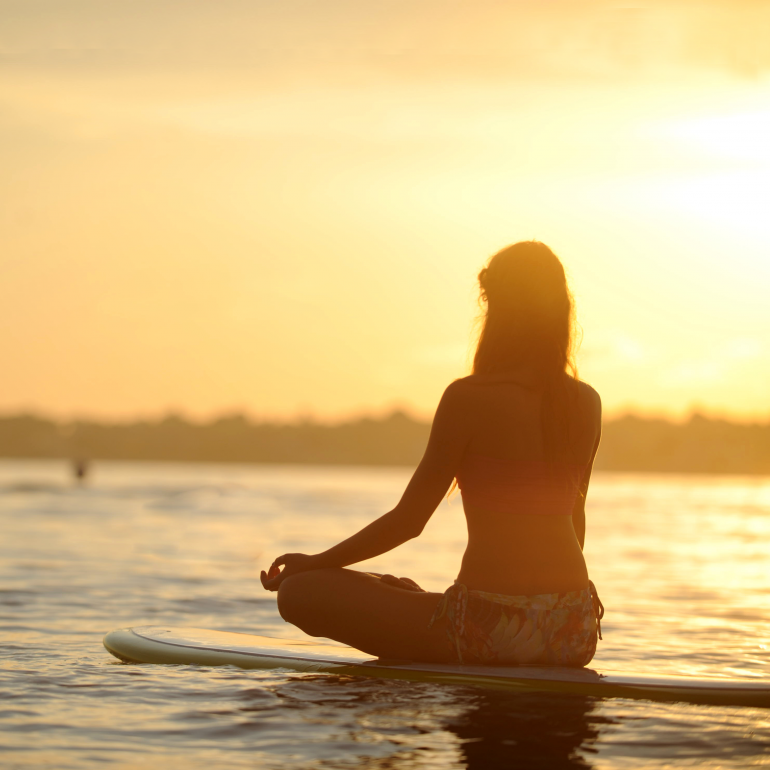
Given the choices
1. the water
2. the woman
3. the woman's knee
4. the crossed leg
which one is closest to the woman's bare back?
the woman

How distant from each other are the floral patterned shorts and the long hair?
0.57 meters

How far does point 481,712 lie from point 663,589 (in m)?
7.74

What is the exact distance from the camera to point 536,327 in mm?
3906

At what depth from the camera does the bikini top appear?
3896 millimetres

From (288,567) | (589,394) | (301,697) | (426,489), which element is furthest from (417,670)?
(589,394)

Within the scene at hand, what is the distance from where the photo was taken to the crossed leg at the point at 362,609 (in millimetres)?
4188

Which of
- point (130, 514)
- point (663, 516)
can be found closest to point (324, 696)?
point (130, 514)

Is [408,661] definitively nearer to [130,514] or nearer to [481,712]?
[481,712]

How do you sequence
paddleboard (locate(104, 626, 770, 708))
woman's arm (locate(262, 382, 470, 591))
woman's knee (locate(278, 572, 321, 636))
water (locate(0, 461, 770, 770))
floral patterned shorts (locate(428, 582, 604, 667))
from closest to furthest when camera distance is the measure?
water (locate(0, 461, 770, 770))
woman's arm (locate(262, 382, 470, 591))
floral patterned shorts (locate(428, 582, 604, 667))
paddleboard (locate(104, 626, 770, 708))
woman's knee (locate(278, 572, 321, 636))

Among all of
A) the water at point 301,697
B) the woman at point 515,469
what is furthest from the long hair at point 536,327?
the water at point 301,697

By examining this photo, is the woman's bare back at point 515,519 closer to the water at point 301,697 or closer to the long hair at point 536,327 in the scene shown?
the long hair at point 536,327

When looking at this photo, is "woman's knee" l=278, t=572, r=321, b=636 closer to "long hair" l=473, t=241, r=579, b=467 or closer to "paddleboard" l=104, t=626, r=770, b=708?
"paddleboard" l=104, t=626, r=770, b=708

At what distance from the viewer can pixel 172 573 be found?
11883 millimetres

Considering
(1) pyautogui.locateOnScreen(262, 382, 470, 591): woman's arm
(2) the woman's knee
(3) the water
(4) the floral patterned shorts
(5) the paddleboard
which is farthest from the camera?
(2) the woman's knee
